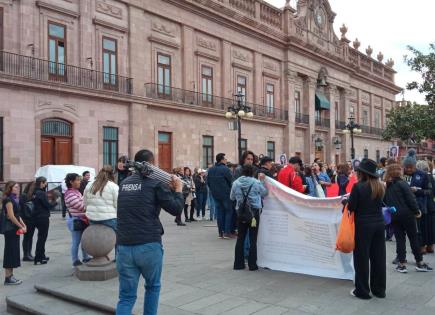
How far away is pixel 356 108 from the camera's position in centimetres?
4534

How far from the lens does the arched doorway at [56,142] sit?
20.0m

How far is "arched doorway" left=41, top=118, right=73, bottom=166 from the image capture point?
65.5ft

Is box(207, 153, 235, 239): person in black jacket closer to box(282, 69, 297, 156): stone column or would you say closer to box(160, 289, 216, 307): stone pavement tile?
box(160, 289, 216, 307): stone pavement tile

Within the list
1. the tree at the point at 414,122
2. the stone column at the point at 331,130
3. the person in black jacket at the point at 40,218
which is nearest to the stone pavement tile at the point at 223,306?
the person in black jacket at the point at 40,218

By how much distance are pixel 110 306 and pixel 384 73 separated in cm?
5211

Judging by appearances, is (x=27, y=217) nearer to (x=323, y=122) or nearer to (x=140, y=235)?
(x=140, y=235)

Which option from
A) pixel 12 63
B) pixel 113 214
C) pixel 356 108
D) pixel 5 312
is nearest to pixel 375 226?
pixel 113 214

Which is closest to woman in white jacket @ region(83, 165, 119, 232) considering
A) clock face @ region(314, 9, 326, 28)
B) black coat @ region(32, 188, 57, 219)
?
black coat @ region(32, 188, 57, 219)

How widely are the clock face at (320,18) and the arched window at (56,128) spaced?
1024 inches

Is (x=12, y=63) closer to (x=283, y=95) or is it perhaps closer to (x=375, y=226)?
(x=375, y=226)

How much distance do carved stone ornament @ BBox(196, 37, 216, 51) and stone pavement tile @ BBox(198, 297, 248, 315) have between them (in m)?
23.4

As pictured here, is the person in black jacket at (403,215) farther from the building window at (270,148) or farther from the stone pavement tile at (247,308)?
the building window at (270,148)

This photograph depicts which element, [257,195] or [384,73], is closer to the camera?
[257,195]

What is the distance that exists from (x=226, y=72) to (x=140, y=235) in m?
25.8
